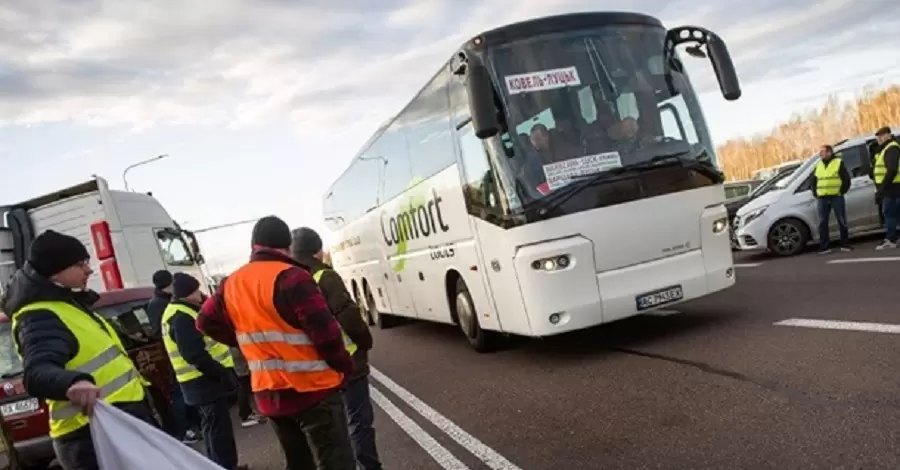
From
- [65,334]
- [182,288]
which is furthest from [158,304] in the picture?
[65,334]

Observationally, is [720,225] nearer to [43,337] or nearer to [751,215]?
[43,337]

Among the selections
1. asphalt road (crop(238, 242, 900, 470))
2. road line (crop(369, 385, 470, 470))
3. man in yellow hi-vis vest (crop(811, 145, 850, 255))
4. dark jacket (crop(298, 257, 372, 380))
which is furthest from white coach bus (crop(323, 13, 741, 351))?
man in yellow hi-vis vest (crop(811, 145, 850, 255))

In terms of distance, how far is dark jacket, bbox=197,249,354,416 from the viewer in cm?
378

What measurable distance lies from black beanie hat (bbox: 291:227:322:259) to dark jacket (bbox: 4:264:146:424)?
60.1 inches

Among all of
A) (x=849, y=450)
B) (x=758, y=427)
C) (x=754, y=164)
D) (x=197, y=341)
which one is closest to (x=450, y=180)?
(x=197, y=341)

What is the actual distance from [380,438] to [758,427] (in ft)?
10.8

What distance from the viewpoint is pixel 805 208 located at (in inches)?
542

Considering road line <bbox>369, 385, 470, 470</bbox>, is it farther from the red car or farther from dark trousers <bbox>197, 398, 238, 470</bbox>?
the red car

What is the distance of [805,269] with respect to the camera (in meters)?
11.4

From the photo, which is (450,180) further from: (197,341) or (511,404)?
(197,341)

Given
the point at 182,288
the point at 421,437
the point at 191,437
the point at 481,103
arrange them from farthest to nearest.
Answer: the point at 191,437 → the point at 481,103 → the point at 421,437 → the point at 182,288

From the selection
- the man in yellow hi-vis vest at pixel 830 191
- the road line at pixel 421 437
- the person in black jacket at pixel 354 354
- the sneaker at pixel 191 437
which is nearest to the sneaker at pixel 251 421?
the sneaker at pixel 191 437

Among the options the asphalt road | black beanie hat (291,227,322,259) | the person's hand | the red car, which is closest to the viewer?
the person's hand

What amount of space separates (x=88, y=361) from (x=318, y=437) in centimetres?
124
